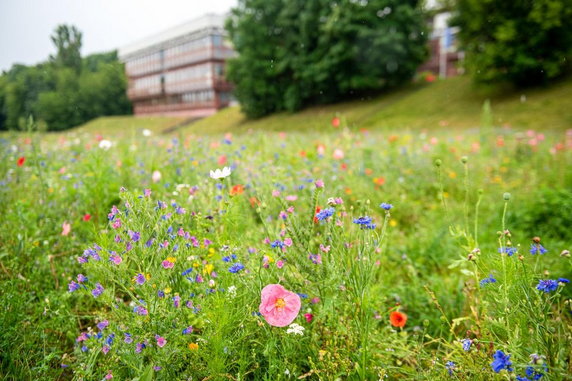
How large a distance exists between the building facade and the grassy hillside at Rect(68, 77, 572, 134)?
762cm

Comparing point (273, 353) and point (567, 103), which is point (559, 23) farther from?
point (273, 353)

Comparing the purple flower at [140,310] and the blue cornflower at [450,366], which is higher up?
the purple flower at [140,310]

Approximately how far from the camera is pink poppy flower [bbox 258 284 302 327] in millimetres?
1160

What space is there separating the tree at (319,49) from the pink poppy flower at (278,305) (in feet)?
62.7

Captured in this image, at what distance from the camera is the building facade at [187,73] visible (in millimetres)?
32591

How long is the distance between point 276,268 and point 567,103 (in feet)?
57.0

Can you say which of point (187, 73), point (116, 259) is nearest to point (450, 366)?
point (116, 259)

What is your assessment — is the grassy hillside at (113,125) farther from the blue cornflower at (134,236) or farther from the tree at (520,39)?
the tree at (520,39)

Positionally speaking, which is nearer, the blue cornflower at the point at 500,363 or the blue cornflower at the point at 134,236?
the blue cornflower at the point at 500,363

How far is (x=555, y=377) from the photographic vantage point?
0.97 m

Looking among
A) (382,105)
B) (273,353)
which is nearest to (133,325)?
(273,353)

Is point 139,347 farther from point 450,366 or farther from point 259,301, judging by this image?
point 450,366

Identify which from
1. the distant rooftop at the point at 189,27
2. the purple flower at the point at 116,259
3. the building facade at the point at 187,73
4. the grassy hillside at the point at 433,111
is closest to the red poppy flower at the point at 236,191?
the purple flower at the point at 116,259

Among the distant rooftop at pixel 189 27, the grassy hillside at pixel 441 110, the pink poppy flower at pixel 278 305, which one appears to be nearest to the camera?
the pink poppy flower at pixel 278 305
